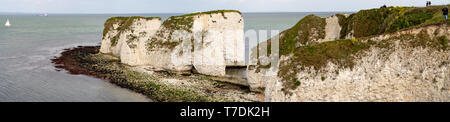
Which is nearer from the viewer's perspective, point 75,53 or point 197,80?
point 197,80

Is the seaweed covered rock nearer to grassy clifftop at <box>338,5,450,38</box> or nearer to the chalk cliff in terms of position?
the chalk cliff

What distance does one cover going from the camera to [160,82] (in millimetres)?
36875

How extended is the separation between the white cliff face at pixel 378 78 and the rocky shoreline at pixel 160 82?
7555 millimetres

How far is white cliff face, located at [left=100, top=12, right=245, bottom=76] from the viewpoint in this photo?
42.8 m

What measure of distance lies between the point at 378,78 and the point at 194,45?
973 inches

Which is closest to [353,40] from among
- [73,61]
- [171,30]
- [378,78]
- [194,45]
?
[378,78]

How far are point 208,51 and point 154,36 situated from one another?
9485mm

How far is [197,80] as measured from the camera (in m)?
38.7

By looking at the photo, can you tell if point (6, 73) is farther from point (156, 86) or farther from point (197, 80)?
point (197, 80)

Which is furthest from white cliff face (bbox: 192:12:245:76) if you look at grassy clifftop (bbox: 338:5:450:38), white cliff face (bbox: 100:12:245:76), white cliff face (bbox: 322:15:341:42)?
grassy clifftop (bbox: 338:5:450:38)

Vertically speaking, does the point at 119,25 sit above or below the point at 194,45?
above

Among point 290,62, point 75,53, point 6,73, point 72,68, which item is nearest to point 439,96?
point 290,62

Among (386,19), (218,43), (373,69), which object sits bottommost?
(373,69)

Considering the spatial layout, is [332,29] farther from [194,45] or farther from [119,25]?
[119,25]
